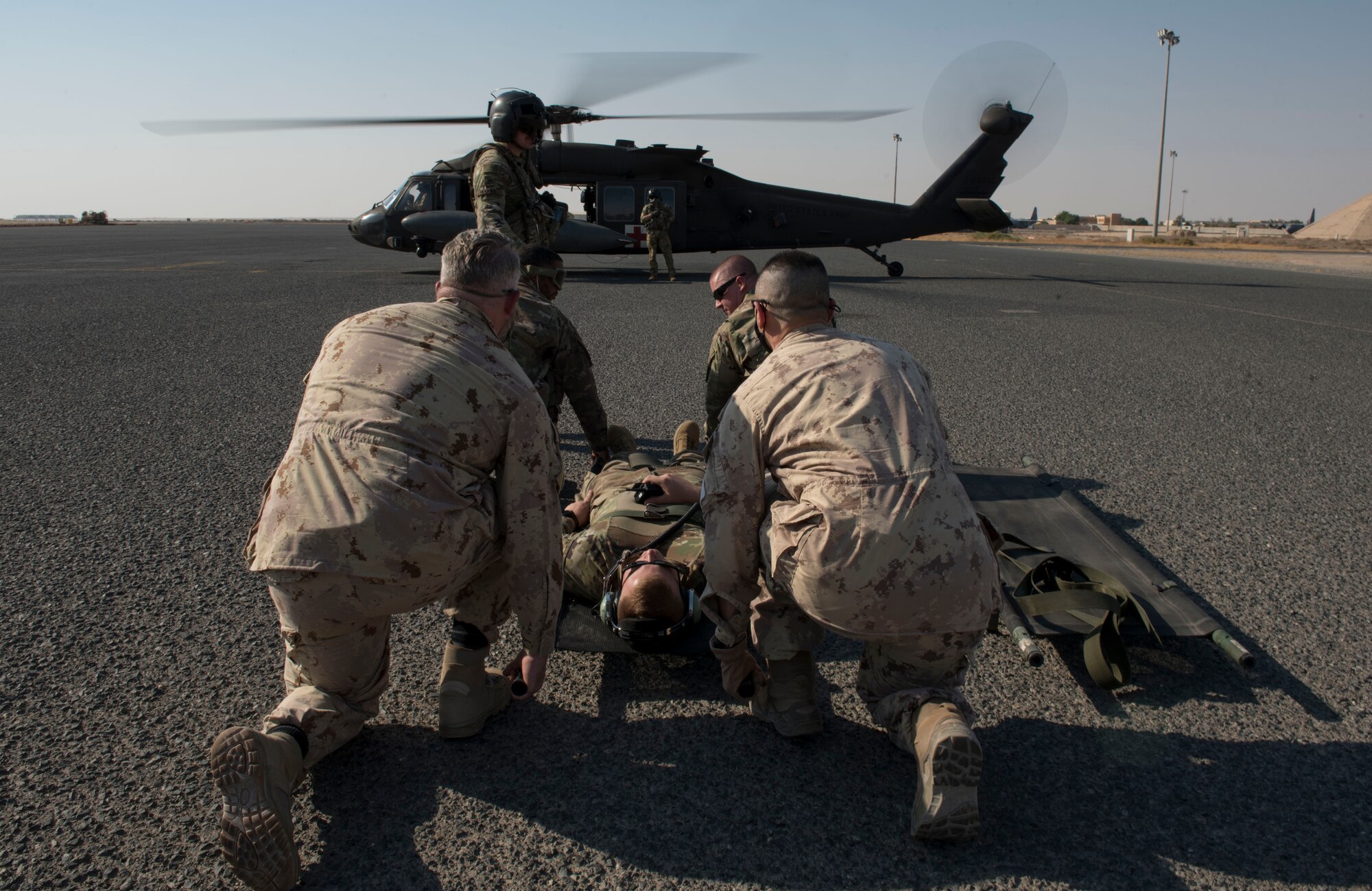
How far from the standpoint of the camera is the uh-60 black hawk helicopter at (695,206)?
17188 mm

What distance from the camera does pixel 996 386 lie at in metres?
7.50

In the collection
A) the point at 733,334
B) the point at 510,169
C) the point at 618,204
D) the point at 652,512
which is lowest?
the point at 652,512

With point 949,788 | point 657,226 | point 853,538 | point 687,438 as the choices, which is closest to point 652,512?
point 687,438

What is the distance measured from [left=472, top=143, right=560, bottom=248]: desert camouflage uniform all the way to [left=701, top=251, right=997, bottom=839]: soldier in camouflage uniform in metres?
3.51

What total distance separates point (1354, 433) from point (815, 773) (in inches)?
219

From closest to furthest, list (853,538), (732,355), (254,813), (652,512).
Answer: (254,813), (853,538), (652,512), (732,355)

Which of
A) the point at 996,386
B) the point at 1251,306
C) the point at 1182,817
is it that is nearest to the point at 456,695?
the point at 1182,817

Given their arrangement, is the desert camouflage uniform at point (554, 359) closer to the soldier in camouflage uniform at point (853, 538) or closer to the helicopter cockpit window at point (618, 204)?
the soldier in camouflage uniform at point (853, 538)

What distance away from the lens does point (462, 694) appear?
8.54ft

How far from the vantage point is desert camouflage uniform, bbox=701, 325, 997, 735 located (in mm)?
2229

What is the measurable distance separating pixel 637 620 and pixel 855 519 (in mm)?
993

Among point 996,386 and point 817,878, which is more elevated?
point 996,386

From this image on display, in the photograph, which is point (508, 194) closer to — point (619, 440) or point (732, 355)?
point (619, 440)

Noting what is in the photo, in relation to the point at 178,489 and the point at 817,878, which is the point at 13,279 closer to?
the point at 178,489
